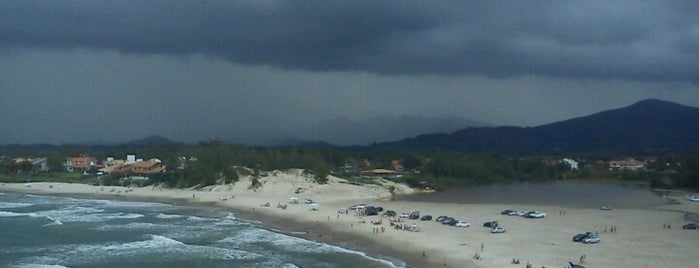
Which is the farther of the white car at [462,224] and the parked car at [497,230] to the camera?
the white car at [462,224]

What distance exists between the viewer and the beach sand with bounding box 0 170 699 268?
3581cm

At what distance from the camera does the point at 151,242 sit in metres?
Result: 43.2

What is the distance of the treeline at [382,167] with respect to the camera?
90.6m

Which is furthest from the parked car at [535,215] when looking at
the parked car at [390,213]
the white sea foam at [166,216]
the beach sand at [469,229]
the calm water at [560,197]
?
the white sea foam at [166,216]

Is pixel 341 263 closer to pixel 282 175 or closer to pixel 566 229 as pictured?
pixel 566 229

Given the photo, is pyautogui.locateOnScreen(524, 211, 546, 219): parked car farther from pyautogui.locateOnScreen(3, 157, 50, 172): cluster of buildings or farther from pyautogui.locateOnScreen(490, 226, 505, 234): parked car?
pyautogui.locateOnScreen(3, 157, 50, 172): cluster of buildings

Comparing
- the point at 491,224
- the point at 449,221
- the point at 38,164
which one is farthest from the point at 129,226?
the point at 38,164

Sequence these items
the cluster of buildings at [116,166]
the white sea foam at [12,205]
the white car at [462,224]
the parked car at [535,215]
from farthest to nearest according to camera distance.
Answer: the cluster of buildings at [116,166] < the white sea foam at [12,205] < the parked car at [535,215] < the white car at [462,224]

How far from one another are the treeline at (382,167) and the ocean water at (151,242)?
1005 inches

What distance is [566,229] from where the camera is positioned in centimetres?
4722

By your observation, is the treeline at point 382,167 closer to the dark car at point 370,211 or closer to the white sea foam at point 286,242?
the dark car at point 370,211

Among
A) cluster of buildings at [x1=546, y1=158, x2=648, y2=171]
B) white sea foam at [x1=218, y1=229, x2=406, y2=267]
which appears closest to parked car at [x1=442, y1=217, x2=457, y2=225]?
white sea foam at [x1=218, y1=229, x2=406, y2=267]

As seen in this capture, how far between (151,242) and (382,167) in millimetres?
81743

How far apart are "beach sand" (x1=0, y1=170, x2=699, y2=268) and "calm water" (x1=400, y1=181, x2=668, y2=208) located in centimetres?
366
